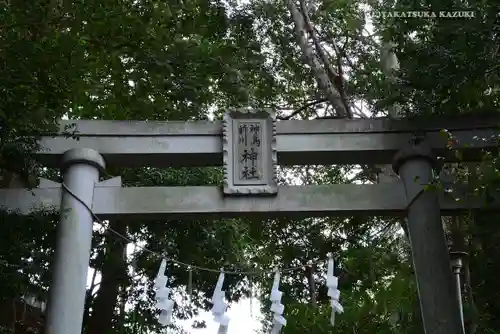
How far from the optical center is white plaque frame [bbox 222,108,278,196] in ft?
16.5

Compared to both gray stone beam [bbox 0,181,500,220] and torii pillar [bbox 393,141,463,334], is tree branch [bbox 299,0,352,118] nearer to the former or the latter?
torii pillar [bbox 393,141,463,334]

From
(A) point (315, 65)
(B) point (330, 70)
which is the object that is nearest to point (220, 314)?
(B) point (330, 70)

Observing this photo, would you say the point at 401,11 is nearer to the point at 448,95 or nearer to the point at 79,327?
the point at 448,95

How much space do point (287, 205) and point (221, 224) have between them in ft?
8.51

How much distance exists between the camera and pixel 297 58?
26.7 ft

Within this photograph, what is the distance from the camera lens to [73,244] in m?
4.67

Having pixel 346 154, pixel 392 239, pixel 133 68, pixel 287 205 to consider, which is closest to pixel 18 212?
pixel 133 68

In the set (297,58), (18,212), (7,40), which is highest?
(297,58)

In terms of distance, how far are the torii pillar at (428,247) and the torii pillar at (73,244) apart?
2.71m

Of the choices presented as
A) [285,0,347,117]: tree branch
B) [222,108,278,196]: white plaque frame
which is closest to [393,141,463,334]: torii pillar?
[222,108,278,196]: white plaque frame

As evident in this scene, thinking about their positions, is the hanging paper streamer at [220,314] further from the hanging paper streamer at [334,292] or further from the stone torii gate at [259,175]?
the hanging paper streamer at [334,292]

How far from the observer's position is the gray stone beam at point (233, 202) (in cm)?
498

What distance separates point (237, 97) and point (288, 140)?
1454 mm

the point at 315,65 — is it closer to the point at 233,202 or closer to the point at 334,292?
the point at 233,202
